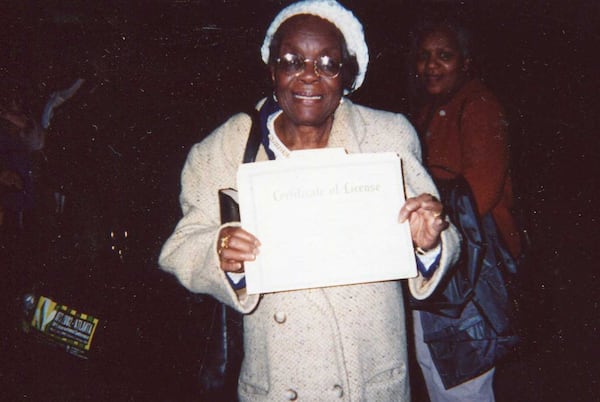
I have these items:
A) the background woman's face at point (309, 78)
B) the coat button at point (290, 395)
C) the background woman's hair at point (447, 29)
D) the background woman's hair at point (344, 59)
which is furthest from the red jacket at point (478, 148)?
the coat button at point (290, 395)

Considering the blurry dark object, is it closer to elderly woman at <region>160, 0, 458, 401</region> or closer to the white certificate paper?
elderly woman at <region>160, 0, 458, 401</region>

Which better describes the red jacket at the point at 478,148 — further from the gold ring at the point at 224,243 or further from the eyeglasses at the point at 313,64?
the gold ring at the point at 224,243

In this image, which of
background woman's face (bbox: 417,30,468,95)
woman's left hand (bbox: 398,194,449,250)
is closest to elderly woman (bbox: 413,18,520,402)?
background woman's face (bbox: 417,30,468,95)

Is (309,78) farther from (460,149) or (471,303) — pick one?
(471,303)

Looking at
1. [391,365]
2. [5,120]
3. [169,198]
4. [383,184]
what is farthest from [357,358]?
[5,120]

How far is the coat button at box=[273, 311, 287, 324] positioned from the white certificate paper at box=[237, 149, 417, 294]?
0.79 ft

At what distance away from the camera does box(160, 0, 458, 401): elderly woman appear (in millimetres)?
1423

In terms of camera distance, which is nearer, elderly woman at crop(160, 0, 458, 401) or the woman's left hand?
the woman's left hand

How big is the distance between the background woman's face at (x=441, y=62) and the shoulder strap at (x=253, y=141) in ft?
3.78

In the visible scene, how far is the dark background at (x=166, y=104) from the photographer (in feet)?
8.42

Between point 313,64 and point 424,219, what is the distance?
0.67 meters

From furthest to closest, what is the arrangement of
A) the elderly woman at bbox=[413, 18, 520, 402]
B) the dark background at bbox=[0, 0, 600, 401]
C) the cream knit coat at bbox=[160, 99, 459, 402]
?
the dark background at bbox=[0, 0, 600, 401]
the elderly woman at bbox=[413, 18, 520, 402]
the cream knit coat at bbox=[160, 99, 459, 402]

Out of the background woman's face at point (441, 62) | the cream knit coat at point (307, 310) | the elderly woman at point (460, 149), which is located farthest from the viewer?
the background woman's face at point (441, 62)

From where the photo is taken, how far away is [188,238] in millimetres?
1430
